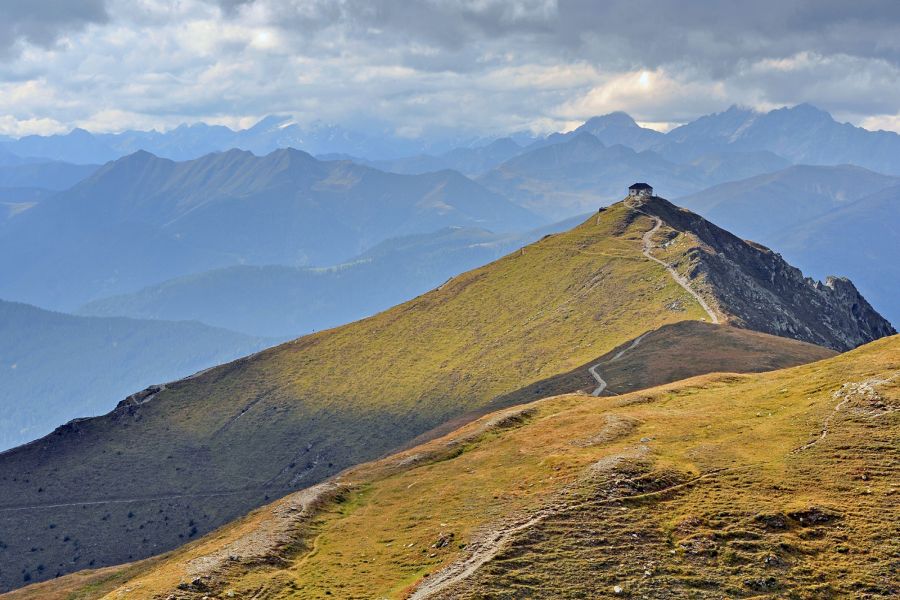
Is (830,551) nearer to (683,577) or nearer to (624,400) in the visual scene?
(683,577)

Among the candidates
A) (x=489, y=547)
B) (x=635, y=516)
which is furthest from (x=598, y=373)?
(x=489, y=547)

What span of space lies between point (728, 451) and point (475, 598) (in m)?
Result: 27.2

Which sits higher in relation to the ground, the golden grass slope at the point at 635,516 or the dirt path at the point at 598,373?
the dirt path at the point at 598,373

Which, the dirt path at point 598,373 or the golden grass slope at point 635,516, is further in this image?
the dirt path at point 598,373

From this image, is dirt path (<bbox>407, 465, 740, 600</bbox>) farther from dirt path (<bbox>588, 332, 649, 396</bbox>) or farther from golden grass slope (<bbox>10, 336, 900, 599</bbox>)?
dirt path (<bbox>588, 332, 649, 396</bbox>)

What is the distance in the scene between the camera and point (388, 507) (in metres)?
77.8

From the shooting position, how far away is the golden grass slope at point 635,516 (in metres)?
49.5

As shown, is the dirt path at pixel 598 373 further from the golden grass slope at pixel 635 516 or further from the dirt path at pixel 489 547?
the dirt path at pixel 489 547

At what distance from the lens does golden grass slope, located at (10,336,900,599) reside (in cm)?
4950

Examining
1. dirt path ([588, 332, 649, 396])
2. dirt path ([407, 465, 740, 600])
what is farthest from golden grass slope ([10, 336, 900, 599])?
dirt path ([588, 332, 649, 396])

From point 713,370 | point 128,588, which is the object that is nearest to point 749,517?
point 128,588

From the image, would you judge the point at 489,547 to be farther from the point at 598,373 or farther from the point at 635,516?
the point at 598,373

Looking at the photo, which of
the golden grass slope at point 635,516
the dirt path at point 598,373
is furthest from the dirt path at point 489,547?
the dirt path at point 598,373

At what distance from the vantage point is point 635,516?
183 feet
